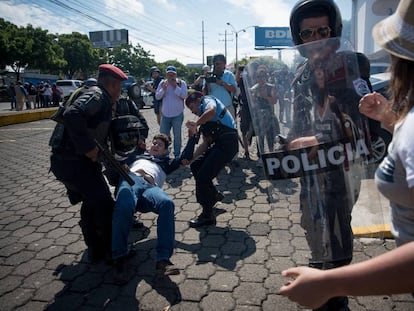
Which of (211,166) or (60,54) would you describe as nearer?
(211,166)

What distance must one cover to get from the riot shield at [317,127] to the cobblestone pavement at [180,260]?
0.15 meters

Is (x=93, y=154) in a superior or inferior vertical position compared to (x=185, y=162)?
superior

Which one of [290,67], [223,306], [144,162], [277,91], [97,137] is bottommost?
[223,306]

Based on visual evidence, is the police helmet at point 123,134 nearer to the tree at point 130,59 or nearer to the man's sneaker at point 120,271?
the man's sneaker at point 120,271

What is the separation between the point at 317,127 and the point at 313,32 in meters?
0.66

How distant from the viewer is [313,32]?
5.76ft

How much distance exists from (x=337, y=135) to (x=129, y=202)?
6.32 ft

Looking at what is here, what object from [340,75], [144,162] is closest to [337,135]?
→ [340,75]

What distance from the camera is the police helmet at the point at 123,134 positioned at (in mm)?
3090

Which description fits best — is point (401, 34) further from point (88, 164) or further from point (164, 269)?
point (88, 164)

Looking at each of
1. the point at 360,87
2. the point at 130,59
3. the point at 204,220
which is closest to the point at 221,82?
the point at 204,220

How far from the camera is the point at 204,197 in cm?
366

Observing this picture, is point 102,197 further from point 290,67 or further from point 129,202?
point 290,67

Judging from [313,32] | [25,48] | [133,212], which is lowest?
[133,212]
